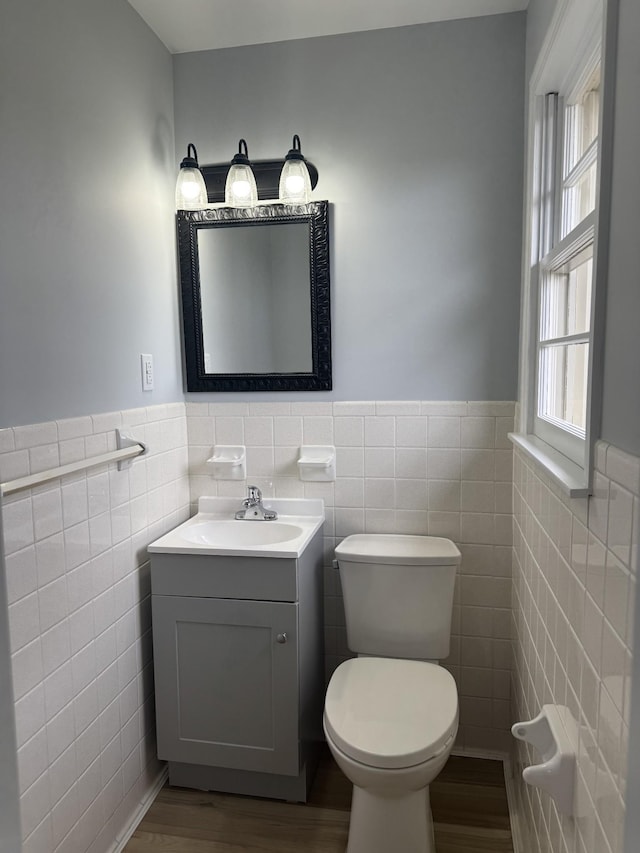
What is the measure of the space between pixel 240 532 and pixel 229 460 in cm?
28

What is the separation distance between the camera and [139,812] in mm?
1845

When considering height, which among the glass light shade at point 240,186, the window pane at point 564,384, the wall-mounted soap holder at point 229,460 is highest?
the glass light shade at point 240,186

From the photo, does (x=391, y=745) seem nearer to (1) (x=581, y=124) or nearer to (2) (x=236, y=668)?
(2) (x=236, y=668)

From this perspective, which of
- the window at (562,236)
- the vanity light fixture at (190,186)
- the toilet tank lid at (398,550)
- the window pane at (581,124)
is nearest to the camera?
the window at (562,236)

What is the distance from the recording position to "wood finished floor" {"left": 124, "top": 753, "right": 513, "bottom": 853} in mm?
1733

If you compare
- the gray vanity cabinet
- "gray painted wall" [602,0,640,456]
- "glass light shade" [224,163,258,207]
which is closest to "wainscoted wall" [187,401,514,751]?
the gray vanity cabinet

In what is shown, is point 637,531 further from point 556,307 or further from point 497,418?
point 497,418

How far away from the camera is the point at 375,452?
2139 millimetres

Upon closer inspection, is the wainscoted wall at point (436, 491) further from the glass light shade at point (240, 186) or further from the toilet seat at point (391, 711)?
the glass light shade at point (240, 186)

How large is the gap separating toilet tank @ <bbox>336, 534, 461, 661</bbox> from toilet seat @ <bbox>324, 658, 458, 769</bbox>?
11cm

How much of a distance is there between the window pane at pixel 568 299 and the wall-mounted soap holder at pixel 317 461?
85 cm

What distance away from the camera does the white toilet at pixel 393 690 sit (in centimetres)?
146

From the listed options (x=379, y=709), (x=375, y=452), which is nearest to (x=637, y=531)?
(x=379, y=709)

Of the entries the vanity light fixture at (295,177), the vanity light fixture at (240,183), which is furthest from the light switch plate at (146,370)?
the vanity light fixture at (295,177)
